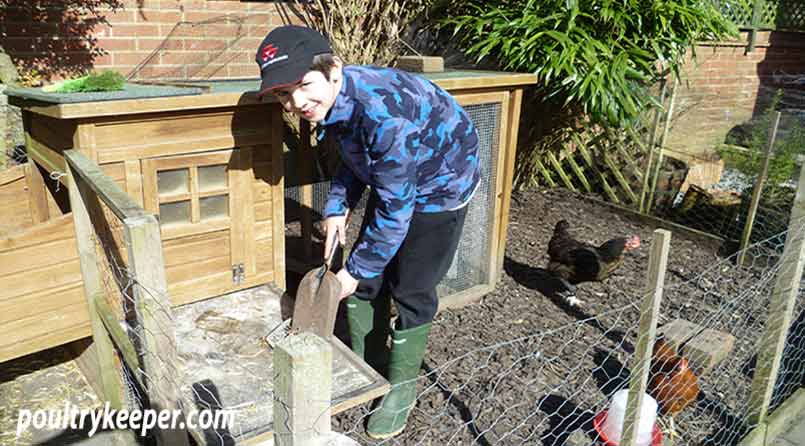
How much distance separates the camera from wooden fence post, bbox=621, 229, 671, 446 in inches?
72.1

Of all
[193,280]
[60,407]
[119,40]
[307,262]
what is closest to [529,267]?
[307,262]

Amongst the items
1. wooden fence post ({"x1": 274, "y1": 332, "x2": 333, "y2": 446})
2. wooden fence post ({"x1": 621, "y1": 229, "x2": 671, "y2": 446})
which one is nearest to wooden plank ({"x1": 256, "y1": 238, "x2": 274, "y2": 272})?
wooden fence post ({"x1": 621, "y1": 229, "x2": 671, "y2": 446})

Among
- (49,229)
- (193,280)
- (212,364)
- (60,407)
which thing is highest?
(49,229)

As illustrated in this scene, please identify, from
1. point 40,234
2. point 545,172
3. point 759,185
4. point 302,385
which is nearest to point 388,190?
point 302,385

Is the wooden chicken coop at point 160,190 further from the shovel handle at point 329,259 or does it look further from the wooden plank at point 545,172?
the wooden plank at point 545,172

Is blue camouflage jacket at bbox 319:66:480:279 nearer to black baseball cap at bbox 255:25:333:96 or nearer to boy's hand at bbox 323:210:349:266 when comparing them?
black baseball cap at bbox 255:25:333:96

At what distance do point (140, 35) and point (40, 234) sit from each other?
2.91 m

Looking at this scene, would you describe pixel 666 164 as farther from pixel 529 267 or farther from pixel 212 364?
pixel 212 364

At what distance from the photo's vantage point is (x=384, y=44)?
497 centimetres

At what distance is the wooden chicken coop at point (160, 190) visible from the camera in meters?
2.30

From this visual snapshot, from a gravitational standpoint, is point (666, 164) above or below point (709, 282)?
above

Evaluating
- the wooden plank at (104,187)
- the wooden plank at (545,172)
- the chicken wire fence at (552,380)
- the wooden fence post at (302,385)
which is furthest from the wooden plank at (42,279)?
the wooden plank at (545,172)

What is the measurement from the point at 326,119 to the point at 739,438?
230 cm

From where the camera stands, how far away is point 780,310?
2645 millimetres
